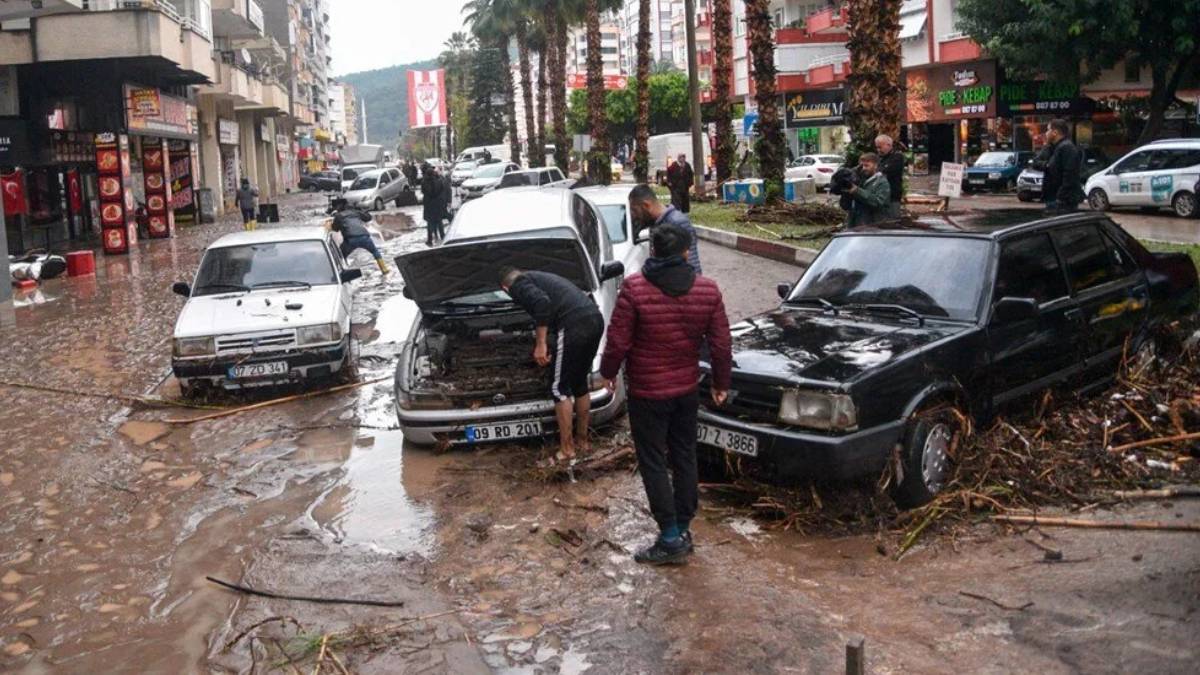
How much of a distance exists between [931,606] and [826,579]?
22.7 inches

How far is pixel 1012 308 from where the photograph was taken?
675cm

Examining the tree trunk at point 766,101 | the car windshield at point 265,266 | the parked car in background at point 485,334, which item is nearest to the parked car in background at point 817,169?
the tree trunk at point 766,101

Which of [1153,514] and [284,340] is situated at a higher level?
[284,340]

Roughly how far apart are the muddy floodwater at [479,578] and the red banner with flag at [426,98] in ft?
352

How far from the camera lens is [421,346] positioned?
9.06 meters

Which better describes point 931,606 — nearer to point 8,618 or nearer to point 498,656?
point 498,656

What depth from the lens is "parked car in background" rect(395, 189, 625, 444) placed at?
8.23 meters

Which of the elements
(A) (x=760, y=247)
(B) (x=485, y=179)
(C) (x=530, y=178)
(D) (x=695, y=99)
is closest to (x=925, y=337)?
(A) (x=760, y=247)

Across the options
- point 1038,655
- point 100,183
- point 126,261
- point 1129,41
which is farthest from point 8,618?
point 1129,41

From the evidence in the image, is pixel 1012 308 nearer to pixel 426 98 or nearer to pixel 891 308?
pixel 891 308

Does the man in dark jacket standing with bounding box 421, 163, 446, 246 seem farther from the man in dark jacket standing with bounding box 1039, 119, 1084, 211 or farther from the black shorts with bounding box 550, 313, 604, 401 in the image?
the black shorts with bounding box 550, 313, 604, 401

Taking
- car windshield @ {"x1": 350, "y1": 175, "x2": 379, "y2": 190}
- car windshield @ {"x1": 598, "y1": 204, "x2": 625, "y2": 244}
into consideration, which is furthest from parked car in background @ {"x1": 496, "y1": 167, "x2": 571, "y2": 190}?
car windshield @ {"x1": 598, "y1": 204, "x2": 625, "y2": 244}

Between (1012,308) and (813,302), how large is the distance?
1357mm

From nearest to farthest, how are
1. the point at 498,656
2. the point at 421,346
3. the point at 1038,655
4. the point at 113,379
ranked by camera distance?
1. the point at 1038,655
2. the point at 498,656
3. the point at 421,346
4. the point at 113,379
